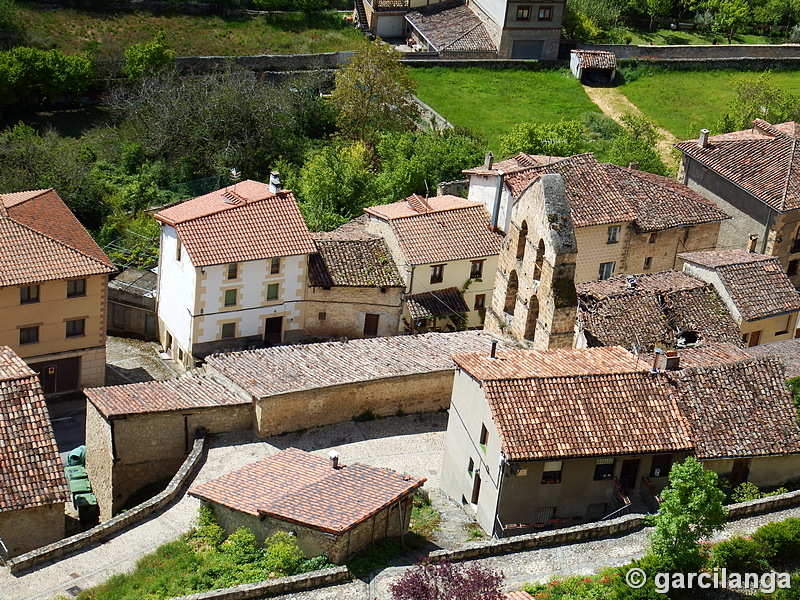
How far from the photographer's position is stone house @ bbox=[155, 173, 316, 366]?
176ft

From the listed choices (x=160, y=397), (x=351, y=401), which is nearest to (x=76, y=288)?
(x=160, y=397)

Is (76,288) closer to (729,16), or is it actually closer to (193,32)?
(193,32)

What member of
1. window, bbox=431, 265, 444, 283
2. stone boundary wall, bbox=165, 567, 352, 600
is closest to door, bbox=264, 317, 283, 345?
window, bbox=431, 265, 444, 283

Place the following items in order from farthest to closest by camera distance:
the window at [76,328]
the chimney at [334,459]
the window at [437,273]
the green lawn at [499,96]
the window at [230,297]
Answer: the green lawn at [499,96] < the window at [437,273] < the window at [230,297] < the window at [76,328] < the chimney at [334,459]

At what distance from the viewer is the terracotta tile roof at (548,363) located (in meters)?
40.4

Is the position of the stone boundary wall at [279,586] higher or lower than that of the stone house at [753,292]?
lower

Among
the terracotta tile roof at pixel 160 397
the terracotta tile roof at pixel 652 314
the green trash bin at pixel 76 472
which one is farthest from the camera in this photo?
the terracotta tile roof at pixel 652 314

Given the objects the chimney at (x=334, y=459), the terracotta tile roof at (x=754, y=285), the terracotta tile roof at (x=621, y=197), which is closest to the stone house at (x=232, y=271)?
the terracotta tile roof at (x=621, y=197)

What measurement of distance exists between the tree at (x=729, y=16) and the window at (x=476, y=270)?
5272 cm

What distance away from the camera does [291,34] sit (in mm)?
97875

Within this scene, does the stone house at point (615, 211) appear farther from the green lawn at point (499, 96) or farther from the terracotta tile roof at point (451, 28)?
the terracotta tile roof at point (451, 28)

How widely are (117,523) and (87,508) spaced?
271 inches

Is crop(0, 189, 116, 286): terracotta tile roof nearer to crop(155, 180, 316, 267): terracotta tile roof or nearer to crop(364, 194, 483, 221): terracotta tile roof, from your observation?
crop(155, 180, 316, 267): terracotta tile roof

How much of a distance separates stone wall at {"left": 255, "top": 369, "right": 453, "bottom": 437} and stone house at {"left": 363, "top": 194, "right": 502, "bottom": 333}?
28.5 feet
